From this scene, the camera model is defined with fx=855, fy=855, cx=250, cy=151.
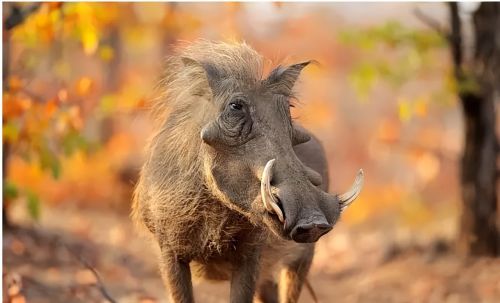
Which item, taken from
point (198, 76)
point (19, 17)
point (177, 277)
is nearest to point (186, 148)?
point (198, 76)

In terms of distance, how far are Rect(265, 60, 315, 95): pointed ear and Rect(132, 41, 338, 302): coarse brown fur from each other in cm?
7

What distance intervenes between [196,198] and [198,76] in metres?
0.63

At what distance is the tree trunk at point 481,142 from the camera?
841 cm

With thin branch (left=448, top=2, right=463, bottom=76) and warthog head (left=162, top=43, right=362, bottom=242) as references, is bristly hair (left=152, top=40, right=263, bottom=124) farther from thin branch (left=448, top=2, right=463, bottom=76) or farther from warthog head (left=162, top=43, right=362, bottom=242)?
thin branch (left=448, top=2, right=463, bottom=76)

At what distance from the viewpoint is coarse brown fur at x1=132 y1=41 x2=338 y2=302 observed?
4215 millimetres

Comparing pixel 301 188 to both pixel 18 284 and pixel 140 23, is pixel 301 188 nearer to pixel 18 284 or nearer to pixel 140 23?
pixel 18 284

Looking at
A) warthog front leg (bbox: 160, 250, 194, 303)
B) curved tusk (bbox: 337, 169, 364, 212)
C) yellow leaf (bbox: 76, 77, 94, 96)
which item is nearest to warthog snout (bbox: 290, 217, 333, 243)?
curved tusk (bbox: 337, 169, 364, 212)

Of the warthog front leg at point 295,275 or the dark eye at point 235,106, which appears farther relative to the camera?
the warthog front leg at point 295,275

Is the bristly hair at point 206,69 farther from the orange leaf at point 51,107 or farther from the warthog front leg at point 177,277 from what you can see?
the orange leaf at point 51,107

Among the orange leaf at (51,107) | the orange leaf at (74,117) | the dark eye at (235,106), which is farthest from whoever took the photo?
the orange leaf at (74,117)

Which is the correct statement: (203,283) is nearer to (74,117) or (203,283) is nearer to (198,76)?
(74,117)

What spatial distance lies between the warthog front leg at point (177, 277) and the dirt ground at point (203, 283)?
1.41m

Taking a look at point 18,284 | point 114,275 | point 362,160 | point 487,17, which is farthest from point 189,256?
point 362,160

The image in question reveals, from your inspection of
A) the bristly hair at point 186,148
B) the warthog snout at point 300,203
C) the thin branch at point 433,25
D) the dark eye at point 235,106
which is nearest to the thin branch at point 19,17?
the bristly hair at point 186,148
